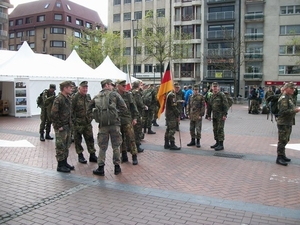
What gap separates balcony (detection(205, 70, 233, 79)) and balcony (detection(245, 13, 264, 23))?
7788 mm

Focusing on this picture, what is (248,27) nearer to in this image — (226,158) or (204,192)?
(226,158)

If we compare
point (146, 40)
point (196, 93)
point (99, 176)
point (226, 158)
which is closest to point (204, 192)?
point (99, 176)

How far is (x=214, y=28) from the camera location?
49688 mm

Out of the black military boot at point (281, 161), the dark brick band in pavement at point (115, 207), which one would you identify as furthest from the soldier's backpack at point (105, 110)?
the black military boot at point (281, 161)

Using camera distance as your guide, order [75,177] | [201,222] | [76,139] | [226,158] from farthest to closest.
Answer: [226,158] → [76,139] → [75,177] → [201,222]

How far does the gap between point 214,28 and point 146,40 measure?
13.8m

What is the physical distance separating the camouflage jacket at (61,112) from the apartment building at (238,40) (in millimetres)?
37354

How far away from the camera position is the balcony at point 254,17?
4633cm

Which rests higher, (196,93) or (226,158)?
(196,93)

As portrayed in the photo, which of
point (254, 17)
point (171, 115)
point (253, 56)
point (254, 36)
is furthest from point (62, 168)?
point (254, 17)

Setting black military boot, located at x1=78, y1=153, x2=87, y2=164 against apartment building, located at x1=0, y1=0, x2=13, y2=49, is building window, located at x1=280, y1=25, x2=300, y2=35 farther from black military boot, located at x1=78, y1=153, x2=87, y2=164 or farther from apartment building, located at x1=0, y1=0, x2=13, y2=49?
black military boot, located at x1=78, y1=153, x2=87, y2=164

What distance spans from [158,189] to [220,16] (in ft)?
156

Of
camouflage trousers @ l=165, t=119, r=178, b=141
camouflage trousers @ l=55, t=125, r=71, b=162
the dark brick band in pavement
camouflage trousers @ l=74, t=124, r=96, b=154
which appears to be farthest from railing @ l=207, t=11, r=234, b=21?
the dark brick band in pavement

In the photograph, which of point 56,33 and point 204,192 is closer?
point 204,192
